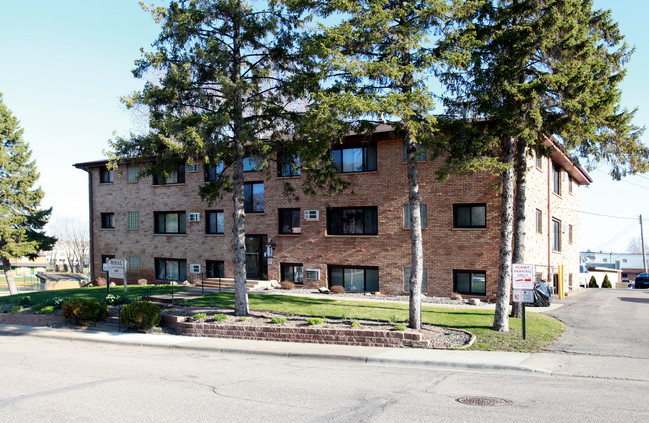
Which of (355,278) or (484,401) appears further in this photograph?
(355,278)

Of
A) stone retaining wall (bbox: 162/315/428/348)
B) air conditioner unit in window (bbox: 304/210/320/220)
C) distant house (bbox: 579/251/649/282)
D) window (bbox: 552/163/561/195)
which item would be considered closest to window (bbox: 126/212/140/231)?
air conditioner unit in window (bbox: 304/210/320/220)

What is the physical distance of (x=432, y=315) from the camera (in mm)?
17516

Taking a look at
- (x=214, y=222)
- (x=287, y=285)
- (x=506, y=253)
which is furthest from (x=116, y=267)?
(x=506, y=253)

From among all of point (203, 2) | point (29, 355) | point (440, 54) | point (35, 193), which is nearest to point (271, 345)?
point (29, 355)

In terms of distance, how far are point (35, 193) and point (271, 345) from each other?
3332 cm

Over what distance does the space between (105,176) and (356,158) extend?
18.4 m

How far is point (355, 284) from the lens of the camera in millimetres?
26234

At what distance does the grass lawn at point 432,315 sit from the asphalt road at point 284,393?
11.2 ft

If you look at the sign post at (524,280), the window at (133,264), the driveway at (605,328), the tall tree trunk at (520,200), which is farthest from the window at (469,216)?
the window at (133,264)

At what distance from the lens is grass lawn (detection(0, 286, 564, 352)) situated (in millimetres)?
13703

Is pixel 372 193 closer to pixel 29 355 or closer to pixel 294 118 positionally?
pixel 294 118

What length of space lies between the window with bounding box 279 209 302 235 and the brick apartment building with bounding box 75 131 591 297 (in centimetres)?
6

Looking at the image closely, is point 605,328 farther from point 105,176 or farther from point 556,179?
point 105,176

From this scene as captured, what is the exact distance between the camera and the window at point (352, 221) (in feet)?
84.7
